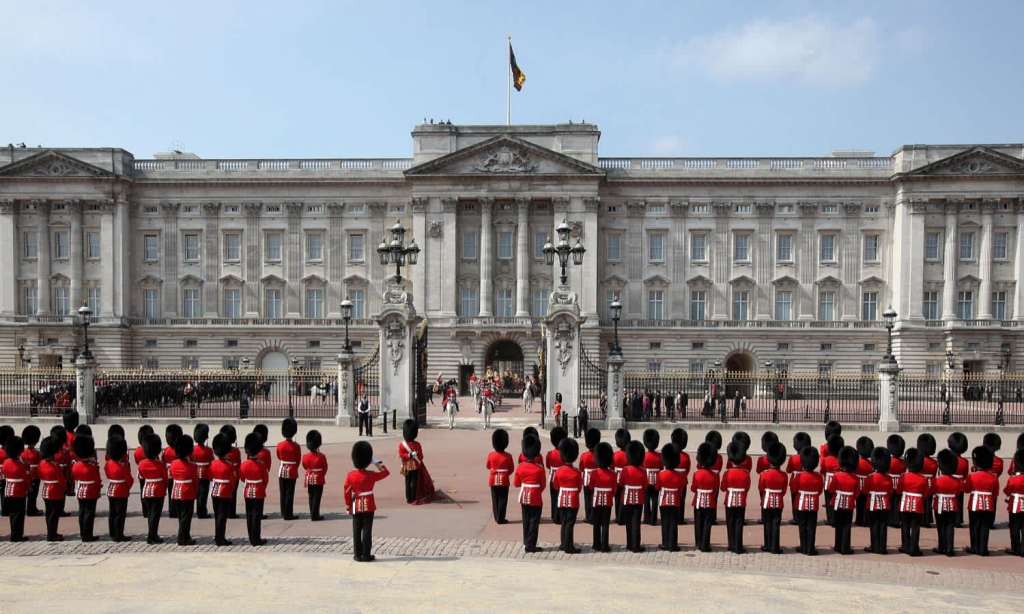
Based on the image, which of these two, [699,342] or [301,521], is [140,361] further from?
[301,521]

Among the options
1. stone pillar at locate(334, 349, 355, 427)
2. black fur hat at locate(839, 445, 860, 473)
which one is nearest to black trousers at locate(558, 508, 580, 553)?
black fur hat at locate(839, 445, 860, 473)

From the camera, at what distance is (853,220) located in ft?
170

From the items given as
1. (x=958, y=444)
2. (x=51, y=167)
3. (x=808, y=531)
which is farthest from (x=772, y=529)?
(x=51, y=167)

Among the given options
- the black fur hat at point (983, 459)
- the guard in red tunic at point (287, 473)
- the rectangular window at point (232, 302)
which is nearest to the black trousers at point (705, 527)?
the black fur hat at point (983, 459)

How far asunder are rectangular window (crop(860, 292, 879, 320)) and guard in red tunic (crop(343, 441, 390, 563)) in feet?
157

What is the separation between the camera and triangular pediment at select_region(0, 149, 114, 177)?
168 feet

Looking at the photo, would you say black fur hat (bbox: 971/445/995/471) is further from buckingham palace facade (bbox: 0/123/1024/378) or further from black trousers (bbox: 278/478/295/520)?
buckingham palace facade (bbox: 0/123/1024/378)

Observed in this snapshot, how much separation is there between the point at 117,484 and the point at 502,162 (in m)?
41.5

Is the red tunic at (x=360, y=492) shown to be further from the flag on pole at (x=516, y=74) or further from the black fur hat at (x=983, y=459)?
the flag on pole at (x=516, y=74)

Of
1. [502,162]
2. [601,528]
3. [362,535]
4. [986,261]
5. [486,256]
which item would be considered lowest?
[601,528]

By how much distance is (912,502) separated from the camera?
10.9 m

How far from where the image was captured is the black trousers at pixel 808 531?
10.9 m

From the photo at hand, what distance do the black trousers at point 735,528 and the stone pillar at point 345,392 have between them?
1812 cm

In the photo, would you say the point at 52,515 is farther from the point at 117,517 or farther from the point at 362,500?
the point at 362,500
